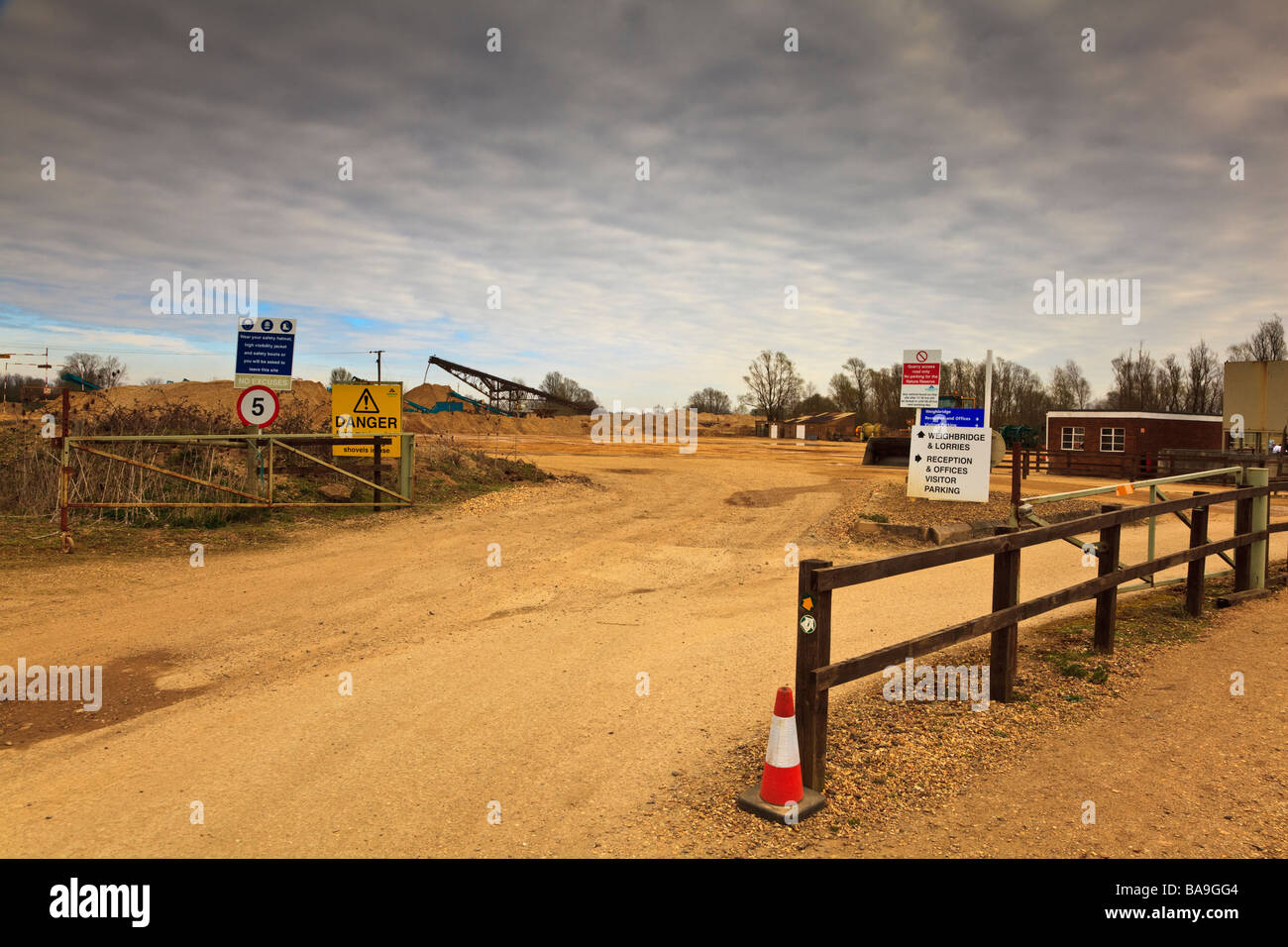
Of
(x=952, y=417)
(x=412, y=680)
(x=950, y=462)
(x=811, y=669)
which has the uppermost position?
(x=952, y=417)

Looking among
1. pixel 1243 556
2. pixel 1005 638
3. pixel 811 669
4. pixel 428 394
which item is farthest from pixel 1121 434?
pixel 428 394

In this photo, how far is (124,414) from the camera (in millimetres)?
16609

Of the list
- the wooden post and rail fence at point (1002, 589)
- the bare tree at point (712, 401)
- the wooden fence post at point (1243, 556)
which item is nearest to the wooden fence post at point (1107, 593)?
the wooden post and rail fence at point (1002, 589)

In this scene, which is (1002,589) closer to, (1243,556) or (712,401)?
(1243,556)

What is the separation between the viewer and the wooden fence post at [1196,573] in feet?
25.9

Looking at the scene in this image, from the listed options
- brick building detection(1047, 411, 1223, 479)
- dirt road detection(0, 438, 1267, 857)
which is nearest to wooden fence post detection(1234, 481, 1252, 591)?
dirt road detection(0, 438, 1267, 857)

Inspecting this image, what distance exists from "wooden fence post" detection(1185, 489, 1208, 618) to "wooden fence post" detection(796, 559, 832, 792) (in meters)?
5.90

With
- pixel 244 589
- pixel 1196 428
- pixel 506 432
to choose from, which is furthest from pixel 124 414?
pixel 1196 428

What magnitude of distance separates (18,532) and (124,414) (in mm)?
6573

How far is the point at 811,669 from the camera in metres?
4.08

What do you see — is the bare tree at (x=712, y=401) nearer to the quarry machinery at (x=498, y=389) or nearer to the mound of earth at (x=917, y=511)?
the quarry machinery at (x=498, y=389)

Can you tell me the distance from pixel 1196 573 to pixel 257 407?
43.9 ft

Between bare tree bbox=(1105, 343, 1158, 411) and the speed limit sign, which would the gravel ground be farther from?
bare tree bbox=(1105, 343, 1158, 411)
